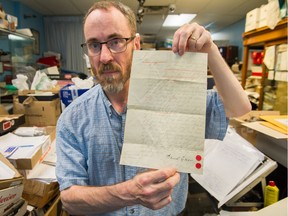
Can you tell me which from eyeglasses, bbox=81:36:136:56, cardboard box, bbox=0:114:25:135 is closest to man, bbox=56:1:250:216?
eyeglasses, bbox=81:36:136:56

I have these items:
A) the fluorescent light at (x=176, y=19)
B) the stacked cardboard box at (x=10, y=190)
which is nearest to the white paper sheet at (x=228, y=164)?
the stacked cardboard box at (x=10, y=190)

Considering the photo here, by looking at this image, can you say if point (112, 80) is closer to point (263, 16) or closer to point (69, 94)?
point (69, 94)

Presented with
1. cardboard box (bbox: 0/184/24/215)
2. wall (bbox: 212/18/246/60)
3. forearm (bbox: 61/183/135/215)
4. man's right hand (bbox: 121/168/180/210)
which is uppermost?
wall (bbox: 212/18/246/60)

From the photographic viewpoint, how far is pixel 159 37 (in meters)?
8.24

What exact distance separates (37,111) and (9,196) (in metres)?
1.07

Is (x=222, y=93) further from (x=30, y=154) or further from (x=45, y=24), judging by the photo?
(x=45, y=24)

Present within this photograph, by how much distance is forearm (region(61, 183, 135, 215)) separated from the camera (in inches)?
23.5

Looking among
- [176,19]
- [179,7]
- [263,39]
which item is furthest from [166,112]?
[176,19]

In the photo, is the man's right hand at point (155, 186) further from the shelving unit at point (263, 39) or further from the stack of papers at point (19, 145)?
the shelving unit at point (263, 39)

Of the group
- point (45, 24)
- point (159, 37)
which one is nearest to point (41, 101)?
point (45, 24)

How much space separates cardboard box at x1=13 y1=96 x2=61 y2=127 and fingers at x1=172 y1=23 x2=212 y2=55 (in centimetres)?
168

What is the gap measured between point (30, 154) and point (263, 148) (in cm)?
155

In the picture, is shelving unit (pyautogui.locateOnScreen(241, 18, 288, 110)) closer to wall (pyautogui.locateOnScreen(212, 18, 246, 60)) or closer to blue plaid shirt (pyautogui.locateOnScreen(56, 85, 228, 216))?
blue plaid shirt (pyautogui.locateOnScreen(56, 85, 228, 216))

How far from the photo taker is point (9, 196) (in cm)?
105
